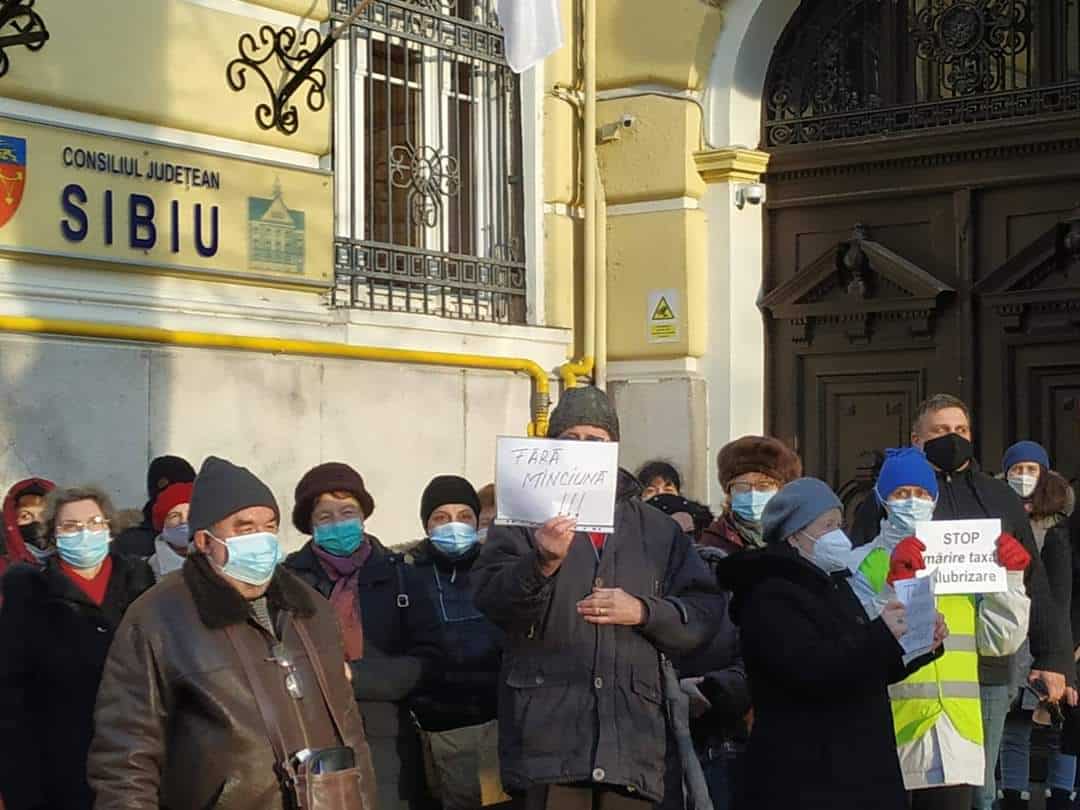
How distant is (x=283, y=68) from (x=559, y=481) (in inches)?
203

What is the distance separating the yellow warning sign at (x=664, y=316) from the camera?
11.5 meters

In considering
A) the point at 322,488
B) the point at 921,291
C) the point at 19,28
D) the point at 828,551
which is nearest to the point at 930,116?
the point at 921,291

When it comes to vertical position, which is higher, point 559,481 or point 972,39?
point 972,39

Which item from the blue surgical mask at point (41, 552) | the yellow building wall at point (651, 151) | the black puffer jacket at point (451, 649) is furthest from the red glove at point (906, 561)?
the yellow building wall at point (651, 151)

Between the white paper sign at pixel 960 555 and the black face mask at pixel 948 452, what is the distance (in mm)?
944

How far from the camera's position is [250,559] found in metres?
4.98

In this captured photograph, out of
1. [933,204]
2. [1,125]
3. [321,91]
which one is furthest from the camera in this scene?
[933,204]

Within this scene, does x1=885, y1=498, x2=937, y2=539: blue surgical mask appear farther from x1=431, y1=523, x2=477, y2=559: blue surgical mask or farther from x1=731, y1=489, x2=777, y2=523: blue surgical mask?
x1=431, y1=523, x2=477, y2=559: blue surgical mask

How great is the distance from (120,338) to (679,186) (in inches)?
147

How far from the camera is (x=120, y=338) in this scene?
29.9 feet

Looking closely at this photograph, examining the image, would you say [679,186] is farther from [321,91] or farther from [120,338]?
[120,338]

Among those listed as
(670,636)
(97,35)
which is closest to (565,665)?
(670,636)

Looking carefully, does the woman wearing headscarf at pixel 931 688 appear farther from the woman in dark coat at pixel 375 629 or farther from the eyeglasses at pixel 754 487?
the woman in dark coat at pixel 375 629

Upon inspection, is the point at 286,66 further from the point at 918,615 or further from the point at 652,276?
the point at 918,615
